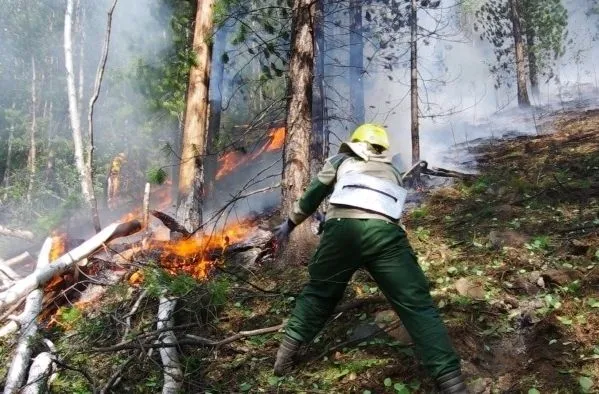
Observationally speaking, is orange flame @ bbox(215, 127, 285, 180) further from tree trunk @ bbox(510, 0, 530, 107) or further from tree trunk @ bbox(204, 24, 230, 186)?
tree trunk @ bbox(510, 0, 530, 107)

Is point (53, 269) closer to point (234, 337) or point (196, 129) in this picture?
point (234, 337)

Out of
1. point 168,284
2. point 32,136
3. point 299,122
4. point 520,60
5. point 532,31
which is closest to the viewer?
point 168,284

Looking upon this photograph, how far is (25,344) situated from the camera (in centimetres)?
427

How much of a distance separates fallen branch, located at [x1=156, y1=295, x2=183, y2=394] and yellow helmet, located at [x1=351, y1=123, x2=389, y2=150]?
234 cm

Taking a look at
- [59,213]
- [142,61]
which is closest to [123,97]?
[142,61]

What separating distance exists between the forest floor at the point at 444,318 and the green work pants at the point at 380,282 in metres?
0.35

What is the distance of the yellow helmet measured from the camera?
366 centimetres

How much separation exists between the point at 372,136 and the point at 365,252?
3.24ft

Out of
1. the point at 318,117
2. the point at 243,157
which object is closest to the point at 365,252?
the point at 318,117

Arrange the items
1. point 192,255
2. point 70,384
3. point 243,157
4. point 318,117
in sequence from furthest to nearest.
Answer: point 243,157
point 318,117
point 192,255
point 70,384

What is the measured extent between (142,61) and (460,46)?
18.7 m

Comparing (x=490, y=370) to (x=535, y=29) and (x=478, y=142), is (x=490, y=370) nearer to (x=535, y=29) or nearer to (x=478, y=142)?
(x=478, y=142)

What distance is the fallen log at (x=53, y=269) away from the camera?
5.07 metres

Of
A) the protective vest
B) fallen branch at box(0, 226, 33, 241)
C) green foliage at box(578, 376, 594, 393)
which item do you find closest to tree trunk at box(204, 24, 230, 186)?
fallen branch at box(0, 226, 33, 241)
